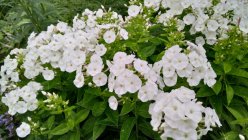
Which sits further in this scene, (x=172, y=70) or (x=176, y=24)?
(x=176, y=24)

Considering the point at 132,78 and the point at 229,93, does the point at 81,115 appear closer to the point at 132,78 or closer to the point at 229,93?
the point at 132,78

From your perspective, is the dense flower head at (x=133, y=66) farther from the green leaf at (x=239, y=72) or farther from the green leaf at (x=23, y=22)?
the green leaf at (x=23, y=22)

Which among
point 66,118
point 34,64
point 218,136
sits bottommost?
point 218,136

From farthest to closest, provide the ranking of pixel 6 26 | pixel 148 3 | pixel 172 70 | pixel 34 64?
1. pixel 6 26
2. pixel 148 3
3. pixel 34 64
4. pixel 172 70

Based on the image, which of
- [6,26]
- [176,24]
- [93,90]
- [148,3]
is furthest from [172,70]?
[6,26]

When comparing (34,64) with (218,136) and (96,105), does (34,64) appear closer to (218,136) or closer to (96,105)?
(96,105)

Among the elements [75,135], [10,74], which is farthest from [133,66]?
[10,74]

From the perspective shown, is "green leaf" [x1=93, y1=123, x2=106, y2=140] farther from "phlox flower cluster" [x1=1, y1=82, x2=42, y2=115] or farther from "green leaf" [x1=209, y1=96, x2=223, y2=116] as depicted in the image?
"green leaf" [x1=209, y1=96, x2=223, y2=116]

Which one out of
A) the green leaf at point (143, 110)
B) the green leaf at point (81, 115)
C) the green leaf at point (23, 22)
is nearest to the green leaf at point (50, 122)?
the green leaf at point (81, 115)
